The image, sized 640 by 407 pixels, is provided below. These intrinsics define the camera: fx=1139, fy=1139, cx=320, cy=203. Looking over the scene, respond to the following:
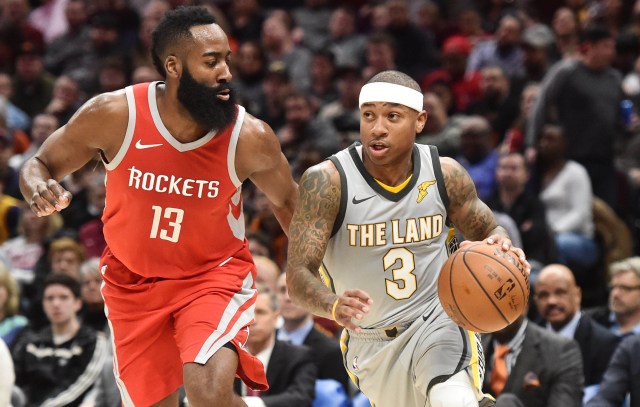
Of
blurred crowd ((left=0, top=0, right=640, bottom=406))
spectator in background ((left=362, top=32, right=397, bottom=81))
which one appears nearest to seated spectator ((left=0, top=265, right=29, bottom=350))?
blurred crowd ((left=0, top=0, right=640, bottom=406))

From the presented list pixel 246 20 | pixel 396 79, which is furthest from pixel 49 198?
pixel 246 20

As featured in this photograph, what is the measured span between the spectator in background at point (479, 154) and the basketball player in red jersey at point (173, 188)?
489 centimetres

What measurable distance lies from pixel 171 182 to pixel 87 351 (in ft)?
10.5

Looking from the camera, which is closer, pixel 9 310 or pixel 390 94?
pixel 390 94

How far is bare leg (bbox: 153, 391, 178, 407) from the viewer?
5547 millimetres

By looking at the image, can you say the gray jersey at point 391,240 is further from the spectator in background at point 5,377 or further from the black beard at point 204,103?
the spectator in background at point 5,377

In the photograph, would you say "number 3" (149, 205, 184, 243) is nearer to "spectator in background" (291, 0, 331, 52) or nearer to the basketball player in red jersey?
the basketball player in red jersey

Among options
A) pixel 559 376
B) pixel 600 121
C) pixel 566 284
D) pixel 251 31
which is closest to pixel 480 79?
pixel 600 121

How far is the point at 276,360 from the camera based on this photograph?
7.48 m

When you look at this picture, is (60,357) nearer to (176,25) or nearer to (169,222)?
(169,222)

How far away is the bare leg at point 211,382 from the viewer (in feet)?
16.5

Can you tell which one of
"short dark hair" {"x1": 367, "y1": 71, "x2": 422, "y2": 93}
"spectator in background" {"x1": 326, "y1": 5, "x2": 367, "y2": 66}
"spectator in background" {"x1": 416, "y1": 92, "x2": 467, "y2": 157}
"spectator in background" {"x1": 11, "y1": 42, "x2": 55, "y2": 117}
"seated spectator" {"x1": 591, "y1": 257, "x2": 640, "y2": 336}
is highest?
"spectator in background" {"x1": 326, "y1": 5, "x2": 367, "y2": 66}

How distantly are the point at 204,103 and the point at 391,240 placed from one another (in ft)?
3.58

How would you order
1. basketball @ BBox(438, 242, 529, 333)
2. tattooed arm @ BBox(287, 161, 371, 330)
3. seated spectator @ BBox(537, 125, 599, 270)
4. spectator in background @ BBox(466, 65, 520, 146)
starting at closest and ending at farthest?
basketball @ BBox(438, 242, 529, 333), tattooed arm @ BBox(287, 161, 371, 330), seated spectator @ BBox(537, 125, 599, 270), spectator in background @ BBox(466, 65, 520, 146)
